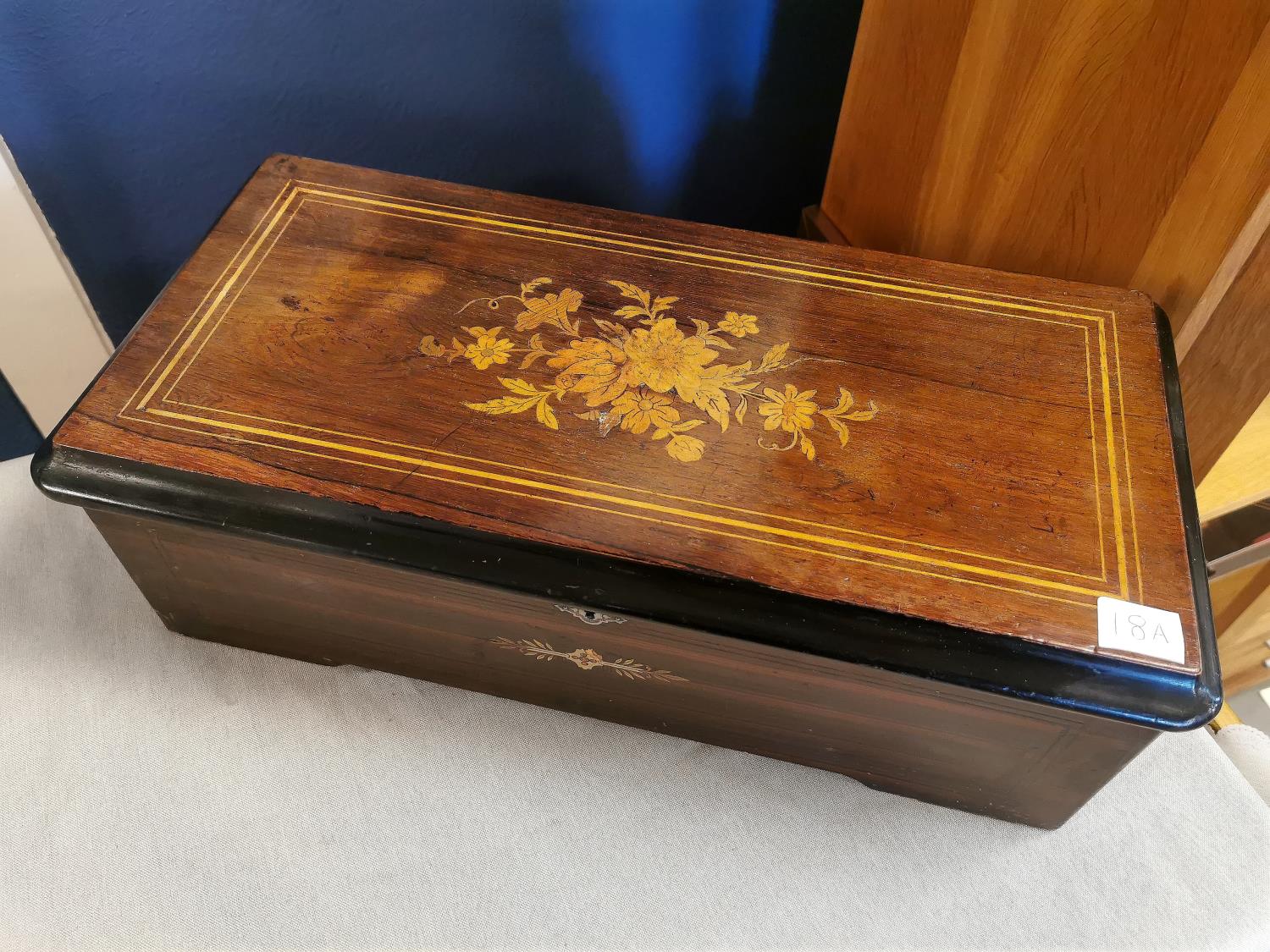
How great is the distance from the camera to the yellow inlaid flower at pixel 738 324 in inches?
35.9

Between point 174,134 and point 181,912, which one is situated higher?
point 174,134

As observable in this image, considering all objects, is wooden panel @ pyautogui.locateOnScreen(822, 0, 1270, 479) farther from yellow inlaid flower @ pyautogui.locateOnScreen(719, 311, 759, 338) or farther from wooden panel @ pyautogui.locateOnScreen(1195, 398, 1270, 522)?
yellow inlaid flower @ pyautogui.locateOnScreen(719, 311, 759, 338)

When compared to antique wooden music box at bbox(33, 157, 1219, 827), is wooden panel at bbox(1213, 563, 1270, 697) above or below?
below

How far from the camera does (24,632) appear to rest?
0.99 m

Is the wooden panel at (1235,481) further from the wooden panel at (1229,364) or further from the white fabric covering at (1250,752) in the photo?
the white fabric covering at (1250,752)

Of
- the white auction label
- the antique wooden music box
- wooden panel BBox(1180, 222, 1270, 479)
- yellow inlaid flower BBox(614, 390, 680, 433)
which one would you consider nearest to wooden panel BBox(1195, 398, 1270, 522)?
wooden panel BBox(1180, 222, 1270, 479)

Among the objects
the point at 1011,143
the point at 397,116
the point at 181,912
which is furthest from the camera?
the point at 397,116

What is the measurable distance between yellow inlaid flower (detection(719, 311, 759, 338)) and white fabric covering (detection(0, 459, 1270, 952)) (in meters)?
0.40

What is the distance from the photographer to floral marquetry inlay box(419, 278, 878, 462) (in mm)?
834

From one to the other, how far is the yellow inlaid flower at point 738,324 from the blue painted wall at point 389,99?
0.49m

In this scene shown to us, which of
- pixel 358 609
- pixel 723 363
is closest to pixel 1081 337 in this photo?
pixel 723 363

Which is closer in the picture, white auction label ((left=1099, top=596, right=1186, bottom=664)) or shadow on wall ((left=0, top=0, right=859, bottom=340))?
white auction label ((left=1099, top=596, right=1186, bottom=664))

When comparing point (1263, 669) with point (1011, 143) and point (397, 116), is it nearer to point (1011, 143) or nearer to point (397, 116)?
point (1011, 143)

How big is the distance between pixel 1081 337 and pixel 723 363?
13.3 inches
